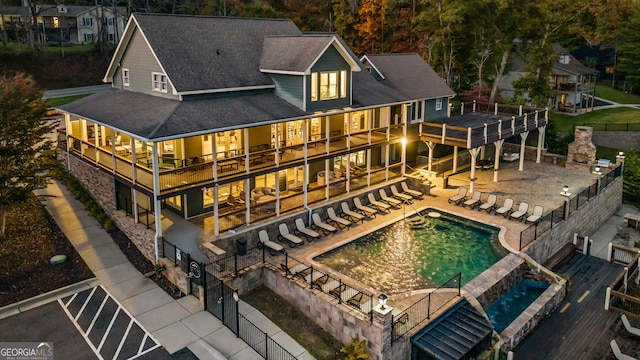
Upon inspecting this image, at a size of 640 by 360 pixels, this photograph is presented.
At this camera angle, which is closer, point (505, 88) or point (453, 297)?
point (453, 297)

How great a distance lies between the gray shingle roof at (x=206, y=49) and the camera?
79.2 ft

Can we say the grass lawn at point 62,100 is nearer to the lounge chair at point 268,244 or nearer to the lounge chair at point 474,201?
the lounge chair at point 268,244

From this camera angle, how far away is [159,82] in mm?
24484

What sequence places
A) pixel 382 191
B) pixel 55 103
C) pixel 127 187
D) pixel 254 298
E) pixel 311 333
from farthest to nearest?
1. pixel 55 103
2. pixel 382 191
3. pixel 127 187
4. pixel 254 298
5. pixel 311 333

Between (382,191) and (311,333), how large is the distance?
13.7 metres

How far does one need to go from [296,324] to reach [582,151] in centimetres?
2796

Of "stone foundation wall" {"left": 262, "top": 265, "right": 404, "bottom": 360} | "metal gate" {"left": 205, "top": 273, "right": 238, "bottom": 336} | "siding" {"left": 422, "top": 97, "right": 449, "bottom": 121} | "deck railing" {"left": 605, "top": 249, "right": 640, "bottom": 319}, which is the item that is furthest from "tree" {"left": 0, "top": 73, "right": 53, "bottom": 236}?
"deck railing" {"left": 605, "top": 249, "right": 640, "bottom": 319}

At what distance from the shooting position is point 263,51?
2816cm

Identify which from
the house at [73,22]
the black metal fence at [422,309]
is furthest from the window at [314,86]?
the house at [73,22]

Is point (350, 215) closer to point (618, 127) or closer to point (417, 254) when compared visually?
point (417, 254)

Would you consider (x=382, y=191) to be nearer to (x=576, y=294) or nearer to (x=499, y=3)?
(x=576, y=294)

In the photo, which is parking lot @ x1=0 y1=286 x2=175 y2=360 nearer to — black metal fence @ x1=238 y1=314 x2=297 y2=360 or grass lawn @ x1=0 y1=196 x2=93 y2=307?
grass lawn @ x1=0 y1=196 x2=93 y2=307

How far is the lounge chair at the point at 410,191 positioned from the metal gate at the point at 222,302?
15.2m

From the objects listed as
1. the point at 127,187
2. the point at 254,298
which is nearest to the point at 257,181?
the point at 127,187
